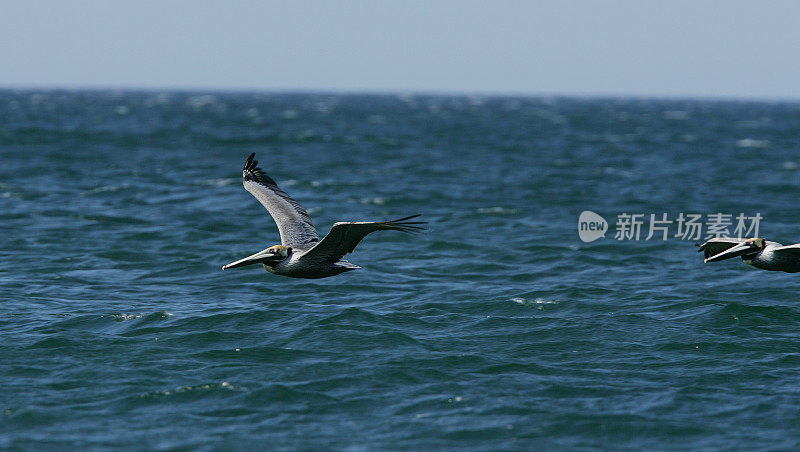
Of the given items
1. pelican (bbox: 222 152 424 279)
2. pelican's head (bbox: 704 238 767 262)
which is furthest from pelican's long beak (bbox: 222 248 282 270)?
pelican's head (bbox: 704 238 767 262)

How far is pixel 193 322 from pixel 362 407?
5.72m

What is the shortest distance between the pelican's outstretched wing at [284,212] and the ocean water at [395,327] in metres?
1.88

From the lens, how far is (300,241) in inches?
638

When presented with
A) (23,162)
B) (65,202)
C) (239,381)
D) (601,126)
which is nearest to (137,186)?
(65,202)

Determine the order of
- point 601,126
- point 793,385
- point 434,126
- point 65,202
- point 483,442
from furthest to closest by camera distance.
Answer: point 601,126 → point 434,126 → point 65,202 → point 793,385 → point 483,442

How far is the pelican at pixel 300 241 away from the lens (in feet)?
45.3

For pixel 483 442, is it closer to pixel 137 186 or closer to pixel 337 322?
pixel 337 322

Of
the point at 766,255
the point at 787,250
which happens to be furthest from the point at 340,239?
the point at 787,250

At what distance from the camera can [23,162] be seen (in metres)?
48.4

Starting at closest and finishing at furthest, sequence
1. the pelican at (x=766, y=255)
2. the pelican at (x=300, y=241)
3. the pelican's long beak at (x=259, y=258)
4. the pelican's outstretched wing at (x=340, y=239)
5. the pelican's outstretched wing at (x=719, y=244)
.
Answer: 1. the pelican's outstretched wing at (x=340, y=239)
2. the pelican at (x=300, y=241)
3. the pelican's long beak at (x=259, y=258)
4. the pelican at (x=766, y=255)
5. the pelican's outstretched wing at (x=719, y=244)

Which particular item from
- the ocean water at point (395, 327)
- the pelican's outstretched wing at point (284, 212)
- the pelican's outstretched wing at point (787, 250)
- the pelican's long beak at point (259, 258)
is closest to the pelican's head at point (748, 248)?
the pelican's outstretched wing at point (787, 250)

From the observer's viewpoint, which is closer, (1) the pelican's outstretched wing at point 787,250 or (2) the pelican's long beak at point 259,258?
(2) the pelican's long beak at point 259,258

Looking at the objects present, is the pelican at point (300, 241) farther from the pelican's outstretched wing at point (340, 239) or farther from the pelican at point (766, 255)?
the pelican at point (766, 255)

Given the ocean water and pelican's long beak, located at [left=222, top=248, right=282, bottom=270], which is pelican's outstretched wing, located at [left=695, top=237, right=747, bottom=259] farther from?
pelican's long beak, located at [left=222, top=248, right=282, bottom=270]
